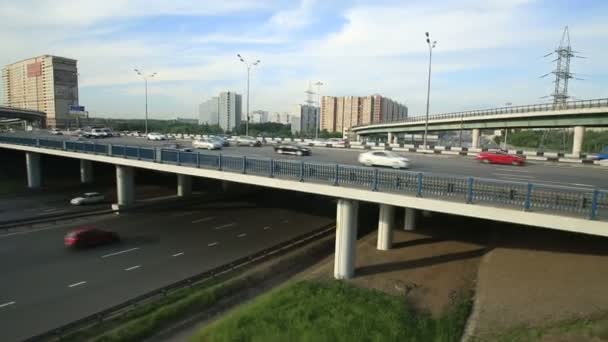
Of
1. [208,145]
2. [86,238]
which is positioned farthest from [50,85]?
[86,238]

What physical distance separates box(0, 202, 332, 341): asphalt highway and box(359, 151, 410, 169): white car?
8162mm

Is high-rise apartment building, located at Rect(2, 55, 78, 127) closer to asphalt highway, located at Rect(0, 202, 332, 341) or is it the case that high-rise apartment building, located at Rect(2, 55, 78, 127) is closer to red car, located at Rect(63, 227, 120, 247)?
asphalt highway, located at Rect(0, 202, 332, 341)

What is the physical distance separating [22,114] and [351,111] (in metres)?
121

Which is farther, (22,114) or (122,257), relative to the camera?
(22,114)

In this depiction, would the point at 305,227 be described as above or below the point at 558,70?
below

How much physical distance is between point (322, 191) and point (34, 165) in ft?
152

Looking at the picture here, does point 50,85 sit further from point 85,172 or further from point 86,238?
point 86,238

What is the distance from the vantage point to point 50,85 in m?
122

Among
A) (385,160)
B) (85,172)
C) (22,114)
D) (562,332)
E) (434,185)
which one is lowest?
(562,332)

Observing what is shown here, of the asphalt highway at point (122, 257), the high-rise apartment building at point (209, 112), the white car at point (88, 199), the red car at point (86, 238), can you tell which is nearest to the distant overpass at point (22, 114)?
the high-rise apartment building at point (209, 112)

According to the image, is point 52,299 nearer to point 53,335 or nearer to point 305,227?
point 53,335

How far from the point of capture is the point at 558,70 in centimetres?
6247

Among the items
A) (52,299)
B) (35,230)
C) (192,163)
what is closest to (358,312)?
(52,299)

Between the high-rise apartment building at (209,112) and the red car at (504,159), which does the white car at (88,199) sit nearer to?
the red car at (504,159)
